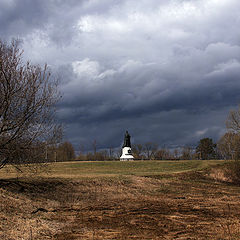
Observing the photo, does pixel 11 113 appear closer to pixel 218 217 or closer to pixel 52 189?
pixel 52 189

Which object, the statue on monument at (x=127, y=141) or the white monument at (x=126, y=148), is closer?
the white monument at (x=126, y=148)

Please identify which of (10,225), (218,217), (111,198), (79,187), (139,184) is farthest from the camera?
(139,184)

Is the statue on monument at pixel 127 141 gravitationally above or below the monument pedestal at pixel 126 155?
above

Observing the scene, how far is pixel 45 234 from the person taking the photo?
11016mm

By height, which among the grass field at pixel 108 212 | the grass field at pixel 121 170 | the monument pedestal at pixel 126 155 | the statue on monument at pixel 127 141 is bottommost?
the grass field at pixel 108 212

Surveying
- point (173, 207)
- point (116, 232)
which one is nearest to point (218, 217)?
point (173, 207)

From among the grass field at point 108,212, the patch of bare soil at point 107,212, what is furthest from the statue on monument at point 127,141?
the patch of bare soil at point 107,212

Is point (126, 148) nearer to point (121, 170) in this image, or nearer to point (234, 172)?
point (121, 170)

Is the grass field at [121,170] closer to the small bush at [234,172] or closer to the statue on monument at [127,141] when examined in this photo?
the small bush at [234,172]

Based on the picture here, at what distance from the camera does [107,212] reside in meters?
15.2

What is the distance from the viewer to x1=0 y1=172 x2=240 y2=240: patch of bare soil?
11.0 m

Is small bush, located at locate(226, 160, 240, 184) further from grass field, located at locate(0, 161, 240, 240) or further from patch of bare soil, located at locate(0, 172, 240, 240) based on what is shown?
patch of bare soil, located at locate(0, 172, 240, 240)

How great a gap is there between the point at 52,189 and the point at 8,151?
4963 mm

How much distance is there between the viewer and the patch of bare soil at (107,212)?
36.1 ft
